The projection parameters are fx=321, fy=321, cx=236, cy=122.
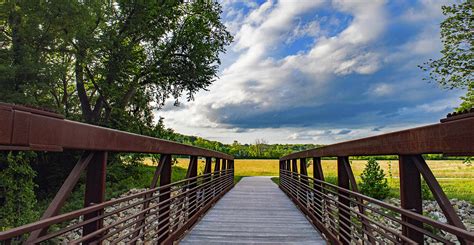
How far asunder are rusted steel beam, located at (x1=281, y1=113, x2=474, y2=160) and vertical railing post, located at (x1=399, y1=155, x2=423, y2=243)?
0.12 meters

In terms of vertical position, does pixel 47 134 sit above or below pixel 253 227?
above

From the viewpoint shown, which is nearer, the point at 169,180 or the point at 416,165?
the point at 416,165

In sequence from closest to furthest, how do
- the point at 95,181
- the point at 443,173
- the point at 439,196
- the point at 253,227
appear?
the point at 439,196, the point at 95,181, the point at 253,227, the point at 443,173

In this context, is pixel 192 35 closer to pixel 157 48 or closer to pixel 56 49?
pixel 157 48

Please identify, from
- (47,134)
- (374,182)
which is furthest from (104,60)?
(47,134)

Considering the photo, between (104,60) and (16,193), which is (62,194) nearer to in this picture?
(16,193)

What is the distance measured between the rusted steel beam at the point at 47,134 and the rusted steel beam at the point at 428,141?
2286 mm

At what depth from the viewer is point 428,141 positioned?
2.11 meters

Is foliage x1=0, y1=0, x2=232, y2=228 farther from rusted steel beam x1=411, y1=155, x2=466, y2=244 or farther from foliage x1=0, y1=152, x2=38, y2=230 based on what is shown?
rusted steel beam x1=411, y1=155, x2=466, y2=244

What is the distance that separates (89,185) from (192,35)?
1416 centimetres

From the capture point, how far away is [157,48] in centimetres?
1634

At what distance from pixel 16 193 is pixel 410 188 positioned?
456 inches

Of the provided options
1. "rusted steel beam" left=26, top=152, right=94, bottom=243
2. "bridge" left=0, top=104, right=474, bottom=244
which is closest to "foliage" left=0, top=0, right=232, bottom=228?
"bridge" left=0, top=104, right=474, bottom=244

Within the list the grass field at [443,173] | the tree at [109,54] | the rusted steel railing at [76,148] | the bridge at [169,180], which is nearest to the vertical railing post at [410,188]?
the bridge at [169,180]
